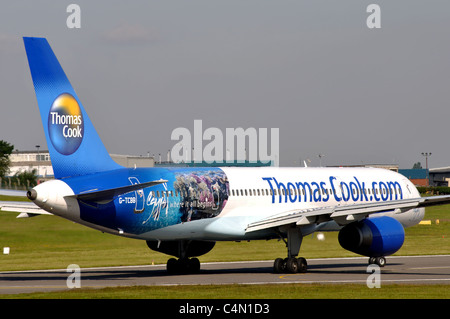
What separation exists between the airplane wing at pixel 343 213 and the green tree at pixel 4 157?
379ft

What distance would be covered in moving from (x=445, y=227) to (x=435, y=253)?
2315 centimetres

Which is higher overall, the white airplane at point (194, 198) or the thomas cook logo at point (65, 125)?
the thomas cook logo at point (65, 125)

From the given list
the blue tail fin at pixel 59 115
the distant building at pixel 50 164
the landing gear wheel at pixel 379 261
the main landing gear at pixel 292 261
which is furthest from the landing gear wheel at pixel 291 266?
the distant building at pixel 50 164

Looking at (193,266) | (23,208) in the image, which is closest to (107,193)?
(23,208)

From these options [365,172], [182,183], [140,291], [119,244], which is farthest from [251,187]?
[119,244]

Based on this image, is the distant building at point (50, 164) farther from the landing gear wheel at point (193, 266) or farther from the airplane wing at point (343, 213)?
the airplane wing at point (343, 213)

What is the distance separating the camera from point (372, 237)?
39.1m

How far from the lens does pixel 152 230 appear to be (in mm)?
37219

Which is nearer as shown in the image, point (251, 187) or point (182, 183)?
point (182, 183)

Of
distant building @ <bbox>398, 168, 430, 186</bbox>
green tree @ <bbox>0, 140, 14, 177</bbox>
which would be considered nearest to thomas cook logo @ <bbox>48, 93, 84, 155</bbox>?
green tree @ <bbox>0, 140, 14, 177</bbox>

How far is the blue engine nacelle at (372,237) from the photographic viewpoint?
3909cm

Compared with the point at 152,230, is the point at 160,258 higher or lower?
lower
